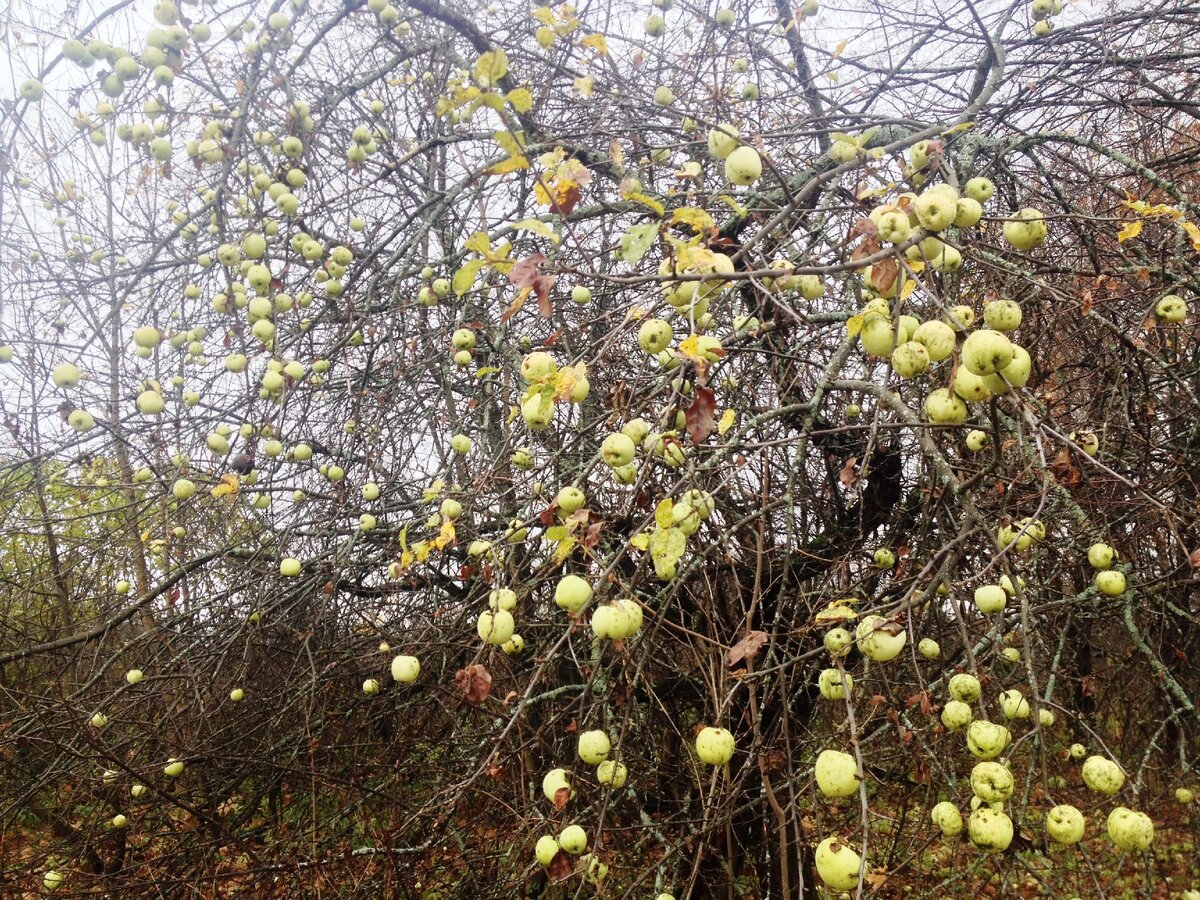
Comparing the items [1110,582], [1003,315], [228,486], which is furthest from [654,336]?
[228,486]

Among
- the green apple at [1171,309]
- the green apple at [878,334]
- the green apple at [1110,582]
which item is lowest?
the green apple at [1110,582]

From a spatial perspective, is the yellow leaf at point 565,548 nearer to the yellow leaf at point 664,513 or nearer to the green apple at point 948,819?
the yellow leaf at point 664,513

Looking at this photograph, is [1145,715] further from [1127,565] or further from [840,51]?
[840,51]

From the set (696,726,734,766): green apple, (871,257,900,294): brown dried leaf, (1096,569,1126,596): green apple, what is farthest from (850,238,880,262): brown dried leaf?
(1096,569,1126,596): green apple

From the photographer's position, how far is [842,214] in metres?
3.37

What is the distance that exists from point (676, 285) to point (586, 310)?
2.15 meters

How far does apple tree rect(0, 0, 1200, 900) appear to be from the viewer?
1649 millimetres

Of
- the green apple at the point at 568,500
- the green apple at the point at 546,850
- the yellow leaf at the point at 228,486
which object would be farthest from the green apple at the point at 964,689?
the yellow leaf at the point at 228,486

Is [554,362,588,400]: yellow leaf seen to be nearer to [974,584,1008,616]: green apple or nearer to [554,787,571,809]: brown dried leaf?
[554,787,571,809]: brown dried leaf

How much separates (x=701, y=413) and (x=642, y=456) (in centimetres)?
72

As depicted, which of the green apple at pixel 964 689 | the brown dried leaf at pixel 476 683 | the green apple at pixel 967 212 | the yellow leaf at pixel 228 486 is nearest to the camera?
the green apple at pixel 967 212

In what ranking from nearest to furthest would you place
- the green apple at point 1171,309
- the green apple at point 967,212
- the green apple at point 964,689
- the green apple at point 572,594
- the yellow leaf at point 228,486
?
the green apple at point 967,212, the green apple at point 964,689, the green apple at point 572,594, the green apple at point 1171,309, the yellow leaf at point 228,486

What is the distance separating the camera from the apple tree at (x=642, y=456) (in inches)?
64.9

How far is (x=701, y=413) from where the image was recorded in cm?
134
